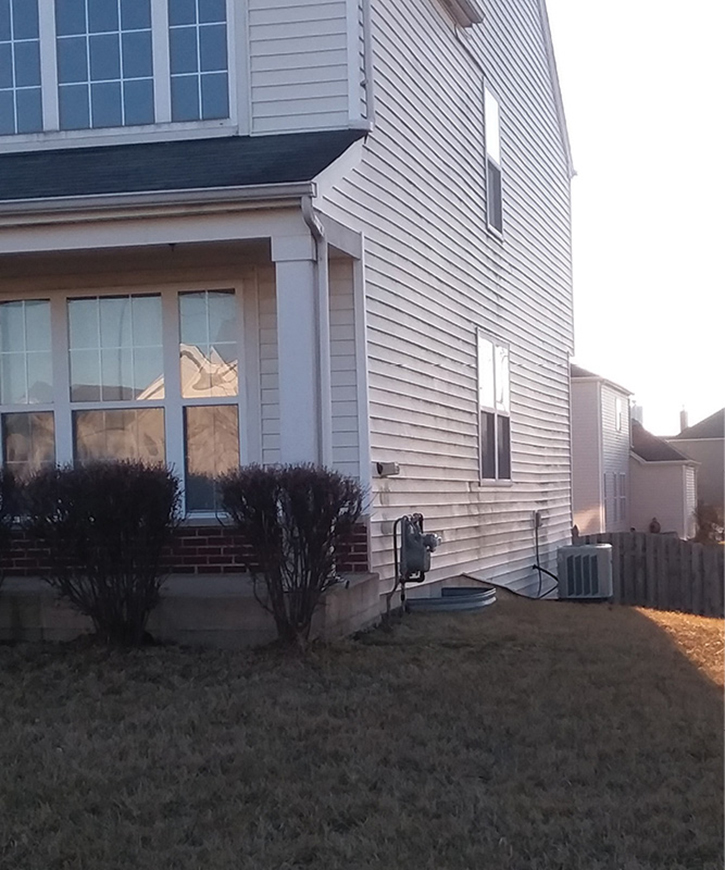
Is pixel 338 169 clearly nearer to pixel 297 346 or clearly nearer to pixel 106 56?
pixel 297 346

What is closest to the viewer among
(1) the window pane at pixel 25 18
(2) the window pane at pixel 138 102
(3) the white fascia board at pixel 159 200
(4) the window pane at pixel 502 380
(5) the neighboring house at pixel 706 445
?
(3) the white fascia board at pixel 159 200

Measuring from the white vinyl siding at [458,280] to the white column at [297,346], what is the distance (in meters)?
0.77

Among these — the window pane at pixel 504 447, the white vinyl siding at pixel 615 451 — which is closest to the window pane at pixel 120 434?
the window pane at pixel 504 447

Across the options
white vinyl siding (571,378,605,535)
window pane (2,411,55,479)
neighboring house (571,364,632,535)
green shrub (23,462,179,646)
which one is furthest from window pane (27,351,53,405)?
white vinyl siding (571,378,605,535)

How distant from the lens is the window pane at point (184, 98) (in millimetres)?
9711

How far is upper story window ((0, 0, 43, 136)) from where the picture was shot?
32.9 feet

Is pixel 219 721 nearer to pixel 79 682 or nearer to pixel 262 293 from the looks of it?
pixel 79 682

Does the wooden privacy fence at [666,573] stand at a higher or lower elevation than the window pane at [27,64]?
lower

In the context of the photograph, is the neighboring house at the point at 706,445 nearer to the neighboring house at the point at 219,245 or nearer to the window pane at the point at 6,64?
the neighboring house at the point at 219,245

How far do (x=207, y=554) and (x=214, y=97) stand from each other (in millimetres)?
3774

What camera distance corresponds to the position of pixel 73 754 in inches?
211

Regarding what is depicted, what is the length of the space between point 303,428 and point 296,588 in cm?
122

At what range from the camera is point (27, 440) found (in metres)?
9.83

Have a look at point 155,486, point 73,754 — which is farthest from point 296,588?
point 73,754
